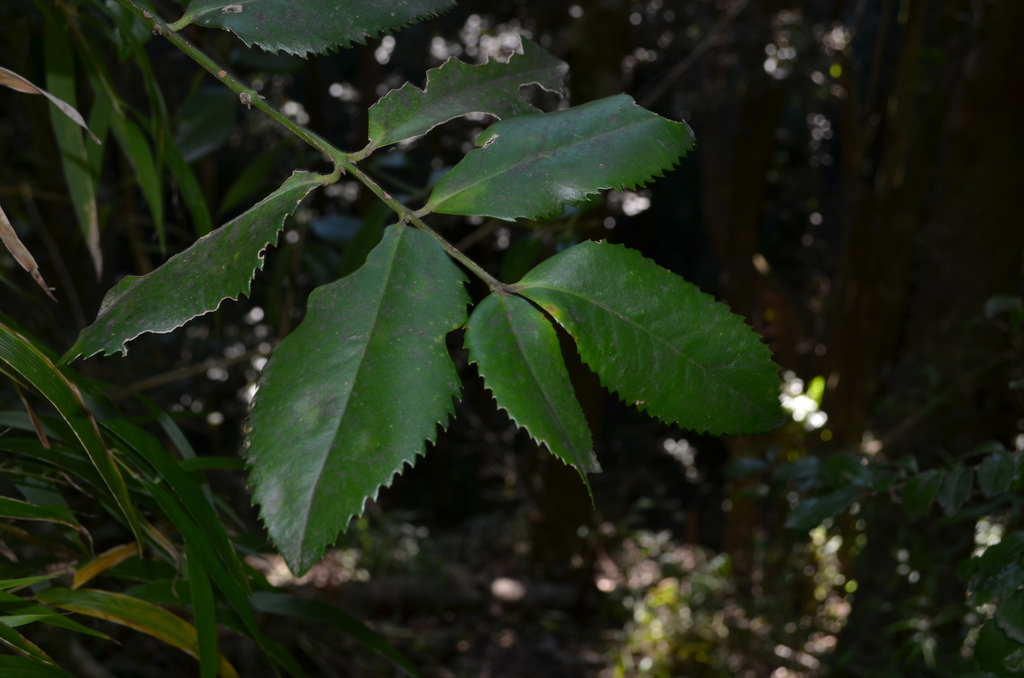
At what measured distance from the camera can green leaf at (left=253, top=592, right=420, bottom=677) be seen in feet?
1.72

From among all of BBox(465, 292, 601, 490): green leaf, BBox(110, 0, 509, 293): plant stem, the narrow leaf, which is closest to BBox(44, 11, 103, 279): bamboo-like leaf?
the narrow leaf

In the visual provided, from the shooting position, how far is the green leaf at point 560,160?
0.34 metres

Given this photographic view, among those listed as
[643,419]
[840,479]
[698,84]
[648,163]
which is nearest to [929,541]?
[840,479]

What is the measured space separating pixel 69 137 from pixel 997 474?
80cm

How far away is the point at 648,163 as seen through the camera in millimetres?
342

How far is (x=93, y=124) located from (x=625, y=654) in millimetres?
2402

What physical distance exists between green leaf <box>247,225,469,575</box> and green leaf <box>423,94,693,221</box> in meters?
0.04

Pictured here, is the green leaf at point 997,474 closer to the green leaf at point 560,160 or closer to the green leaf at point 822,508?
the green leaf at point 822,508

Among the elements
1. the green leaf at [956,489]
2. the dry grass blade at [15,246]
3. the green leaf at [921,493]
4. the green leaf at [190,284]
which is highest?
the green leaf at [190,284]

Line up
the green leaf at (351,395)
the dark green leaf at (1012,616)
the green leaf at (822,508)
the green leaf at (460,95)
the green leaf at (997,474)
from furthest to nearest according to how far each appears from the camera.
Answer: the green leaf at (822,508) < the green leaf at (997,474) < the dark green leaf at (1012,616) < the green leaf at (460,95) < the green leaf at (351,395)

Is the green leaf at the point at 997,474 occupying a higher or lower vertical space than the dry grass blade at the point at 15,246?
lower

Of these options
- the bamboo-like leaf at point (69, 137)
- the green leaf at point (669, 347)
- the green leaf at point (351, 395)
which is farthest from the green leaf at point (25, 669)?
the bamboo-like leaf at point (69, 137)

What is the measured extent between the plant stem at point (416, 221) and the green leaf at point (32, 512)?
0.24m

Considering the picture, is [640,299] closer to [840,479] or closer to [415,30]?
[840,479]
